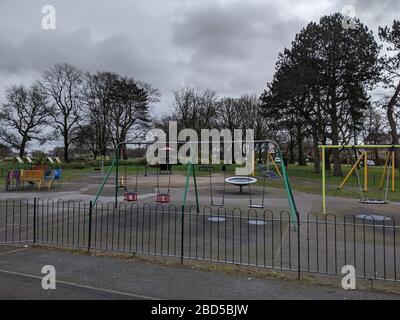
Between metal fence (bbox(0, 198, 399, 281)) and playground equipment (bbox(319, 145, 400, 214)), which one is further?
playground equipment (bbox(319, 145, 400, 214))

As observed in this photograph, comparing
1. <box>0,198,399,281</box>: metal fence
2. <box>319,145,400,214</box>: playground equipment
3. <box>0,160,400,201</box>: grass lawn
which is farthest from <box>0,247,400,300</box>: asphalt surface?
<box>0,160,400,201</box>: grass lawn

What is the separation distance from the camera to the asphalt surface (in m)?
5.20

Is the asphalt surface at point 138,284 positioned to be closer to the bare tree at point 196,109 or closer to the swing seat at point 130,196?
the swing seat at point 130,196

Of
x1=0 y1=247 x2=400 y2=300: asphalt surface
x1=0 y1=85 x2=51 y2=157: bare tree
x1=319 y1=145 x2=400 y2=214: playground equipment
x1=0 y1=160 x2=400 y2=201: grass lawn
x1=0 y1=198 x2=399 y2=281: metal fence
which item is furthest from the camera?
x1=0 y1=85 x2=51 y2=157: bare tree

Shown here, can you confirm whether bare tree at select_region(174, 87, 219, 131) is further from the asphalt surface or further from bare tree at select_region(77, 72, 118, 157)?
the asphalt surface

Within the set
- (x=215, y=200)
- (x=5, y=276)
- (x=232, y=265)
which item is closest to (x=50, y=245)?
(x=5, y=276)

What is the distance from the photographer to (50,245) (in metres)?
8.08

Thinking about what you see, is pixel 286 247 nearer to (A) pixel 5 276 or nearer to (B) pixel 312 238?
(B) pixel 312 238

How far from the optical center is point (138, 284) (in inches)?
222

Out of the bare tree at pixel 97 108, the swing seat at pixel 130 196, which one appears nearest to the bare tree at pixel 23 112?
the bare tree at pixel 97 108

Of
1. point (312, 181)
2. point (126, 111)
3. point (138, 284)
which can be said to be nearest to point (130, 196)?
point (138, 284)

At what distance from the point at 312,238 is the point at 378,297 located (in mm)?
3768

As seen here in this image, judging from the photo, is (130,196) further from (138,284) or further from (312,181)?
(312,181)

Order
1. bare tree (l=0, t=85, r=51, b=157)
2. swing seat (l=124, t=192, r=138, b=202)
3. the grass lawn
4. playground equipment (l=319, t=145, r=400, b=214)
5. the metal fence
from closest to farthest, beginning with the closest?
the metal fence < playground equipment (l=319, t=145, r=400, b=214) < swing seat (l=124, t=192, r=138, b=202) < the grass lawn < bare tree (l=0, t=85, r=51, b=157)
